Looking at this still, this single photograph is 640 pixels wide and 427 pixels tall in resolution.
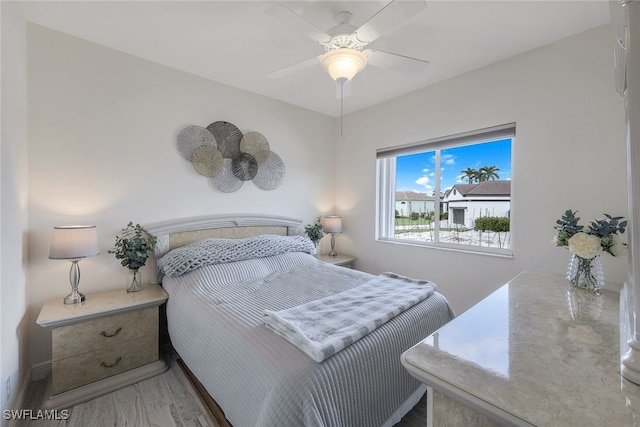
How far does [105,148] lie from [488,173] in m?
3.51

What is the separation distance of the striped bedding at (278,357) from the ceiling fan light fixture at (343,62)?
151 cm

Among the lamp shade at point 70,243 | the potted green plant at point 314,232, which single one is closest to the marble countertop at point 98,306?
the lamp shade at point 70,243

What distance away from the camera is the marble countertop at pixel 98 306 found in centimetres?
174

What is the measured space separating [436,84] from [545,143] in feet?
3.89

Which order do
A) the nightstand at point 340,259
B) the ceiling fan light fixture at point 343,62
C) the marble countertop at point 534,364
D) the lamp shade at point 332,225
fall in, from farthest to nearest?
the lamp shade at point 332,225, the nightstand at point 340,259, the ceiling fan light fixture at point 343,62, the marble countertop at point 534,364

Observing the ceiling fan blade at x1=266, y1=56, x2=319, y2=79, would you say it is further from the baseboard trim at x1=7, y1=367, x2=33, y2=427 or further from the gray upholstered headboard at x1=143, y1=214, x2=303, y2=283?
the baseboard trim at x1=7, y1=367, x2=33, y2=427

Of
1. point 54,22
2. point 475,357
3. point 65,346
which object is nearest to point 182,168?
point 54,22

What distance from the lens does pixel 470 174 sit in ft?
9.18

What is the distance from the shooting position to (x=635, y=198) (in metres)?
0.65

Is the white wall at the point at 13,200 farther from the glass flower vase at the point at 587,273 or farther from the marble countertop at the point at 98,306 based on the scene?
the glass flower vase at the point at 587,273

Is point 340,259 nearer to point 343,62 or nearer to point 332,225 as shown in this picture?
point 332,225

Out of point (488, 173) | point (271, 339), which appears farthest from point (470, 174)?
point (271, 339)

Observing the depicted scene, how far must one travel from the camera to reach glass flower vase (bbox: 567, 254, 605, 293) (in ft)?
4.55

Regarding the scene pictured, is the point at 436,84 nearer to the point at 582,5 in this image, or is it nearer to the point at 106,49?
the point at 582,5
